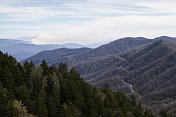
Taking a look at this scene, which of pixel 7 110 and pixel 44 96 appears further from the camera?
pixel 44 96

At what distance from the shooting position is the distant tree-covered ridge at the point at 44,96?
55.0m

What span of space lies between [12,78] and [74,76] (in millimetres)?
31186

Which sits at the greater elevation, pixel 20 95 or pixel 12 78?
pixel 12 78

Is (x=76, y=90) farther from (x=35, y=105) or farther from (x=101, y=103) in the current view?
(x=35, y=105)

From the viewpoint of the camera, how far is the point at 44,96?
6431 centimetres

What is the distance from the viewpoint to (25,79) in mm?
69375

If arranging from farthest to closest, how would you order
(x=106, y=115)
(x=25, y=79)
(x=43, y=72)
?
(x=43, y=72) < (x=106, y=115) < (x=25, y=79)

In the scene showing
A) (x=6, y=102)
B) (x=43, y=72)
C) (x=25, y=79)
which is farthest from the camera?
(x=43, y=72)

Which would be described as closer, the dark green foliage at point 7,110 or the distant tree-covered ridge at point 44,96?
the dark green foliage at point 7,110

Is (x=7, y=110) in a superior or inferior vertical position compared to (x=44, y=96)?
superior

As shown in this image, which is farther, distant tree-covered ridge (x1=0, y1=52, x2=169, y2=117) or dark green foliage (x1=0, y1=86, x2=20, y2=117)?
distant tree-covered ridge (x1=0, y1=52, x2=169, y2=117)

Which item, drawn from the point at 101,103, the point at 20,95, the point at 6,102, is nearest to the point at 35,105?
the point at 20,95

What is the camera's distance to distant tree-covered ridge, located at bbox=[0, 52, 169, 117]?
5503 cm

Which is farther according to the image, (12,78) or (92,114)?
(92,114)
